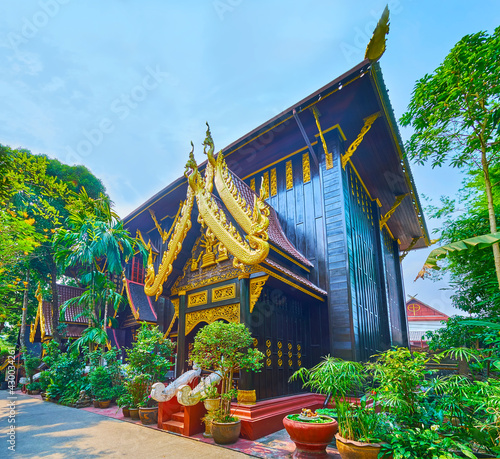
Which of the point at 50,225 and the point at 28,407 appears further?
the point at 50,225

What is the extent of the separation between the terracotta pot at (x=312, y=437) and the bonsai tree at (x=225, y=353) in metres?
1.18

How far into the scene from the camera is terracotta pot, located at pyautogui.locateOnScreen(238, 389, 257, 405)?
534 centimetres

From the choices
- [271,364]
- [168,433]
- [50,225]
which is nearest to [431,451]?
[271,364]

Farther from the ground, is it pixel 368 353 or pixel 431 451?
pixel 368 353

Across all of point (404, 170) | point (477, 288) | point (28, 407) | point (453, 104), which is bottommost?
point (28, 407)

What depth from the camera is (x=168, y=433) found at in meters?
A: 5.42

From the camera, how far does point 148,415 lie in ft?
20.4

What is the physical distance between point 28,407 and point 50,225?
9.03 metres

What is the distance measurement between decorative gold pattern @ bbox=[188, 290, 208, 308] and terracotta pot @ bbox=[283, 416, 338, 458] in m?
3.30

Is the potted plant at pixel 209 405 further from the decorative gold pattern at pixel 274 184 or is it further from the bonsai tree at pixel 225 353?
the decorative gold pattern at pixel 274 184

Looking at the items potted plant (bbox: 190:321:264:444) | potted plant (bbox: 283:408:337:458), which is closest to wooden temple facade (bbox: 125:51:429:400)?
potted plant (bbox: 190:321:264:444)

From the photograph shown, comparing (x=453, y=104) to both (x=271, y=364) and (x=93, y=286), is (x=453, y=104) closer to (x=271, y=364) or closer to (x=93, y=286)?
(x=271, y=364)

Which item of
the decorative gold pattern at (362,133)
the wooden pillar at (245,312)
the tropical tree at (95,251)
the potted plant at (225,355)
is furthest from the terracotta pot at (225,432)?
the decorative gold pattern at (362,133)

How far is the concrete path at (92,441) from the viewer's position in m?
4.34
